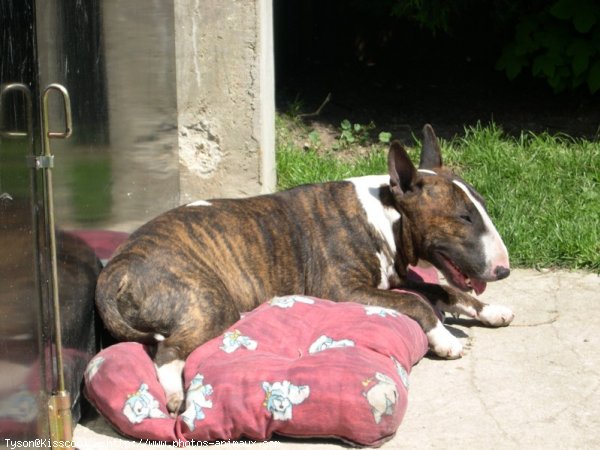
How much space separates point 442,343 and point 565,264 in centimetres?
171

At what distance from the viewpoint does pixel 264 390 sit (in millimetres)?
4387

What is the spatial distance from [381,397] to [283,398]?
41 cm

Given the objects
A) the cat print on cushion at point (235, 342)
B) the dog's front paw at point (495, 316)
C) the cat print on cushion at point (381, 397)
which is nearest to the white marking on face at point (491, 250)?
the dog's front paw at point (495, 316)

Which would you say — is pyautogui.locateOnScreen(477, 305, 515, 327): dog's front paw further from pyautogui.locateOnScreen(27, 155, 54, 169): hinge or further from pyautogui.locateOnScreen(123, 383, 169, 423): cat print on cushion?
pyautogui.locateOnScreen(27, 155, 54, 169): hinge

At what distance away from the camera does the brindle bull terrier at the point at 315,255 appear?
488cm

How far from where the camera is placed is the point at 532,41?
30.2ft

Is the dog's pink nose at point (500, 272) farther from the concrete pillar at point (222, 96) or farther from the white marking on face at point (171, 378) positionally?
the concrete pillar at point (222, 96)

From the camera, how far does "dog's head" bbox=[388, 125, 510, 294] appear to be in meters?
5.36

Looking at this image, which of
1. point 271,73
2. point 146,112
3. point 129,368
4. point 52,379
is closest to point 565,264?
point 271,73

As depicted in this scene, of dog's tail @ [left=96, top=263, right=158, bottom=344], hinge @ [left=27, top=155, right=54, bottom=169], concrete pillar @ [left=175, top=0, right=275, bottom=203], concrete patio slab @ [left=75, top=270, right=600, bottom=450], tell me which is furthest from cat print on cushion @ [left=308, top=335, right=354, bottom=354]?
concrete pillar @ [left=175, top=0, right=275, bottom=203]

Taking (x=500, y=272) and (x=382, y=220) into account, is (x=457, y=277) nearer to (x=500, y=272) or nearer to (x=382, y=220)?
(x=500, y=272)

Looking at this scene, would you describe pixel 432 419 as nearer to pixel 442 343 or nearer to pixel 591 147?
pixel 442 343

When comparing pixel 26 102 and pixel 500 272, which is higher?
pixel 26 102

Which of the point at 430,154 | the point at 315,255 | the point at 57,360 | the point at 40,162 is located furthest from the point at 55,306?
the point at 430,154
